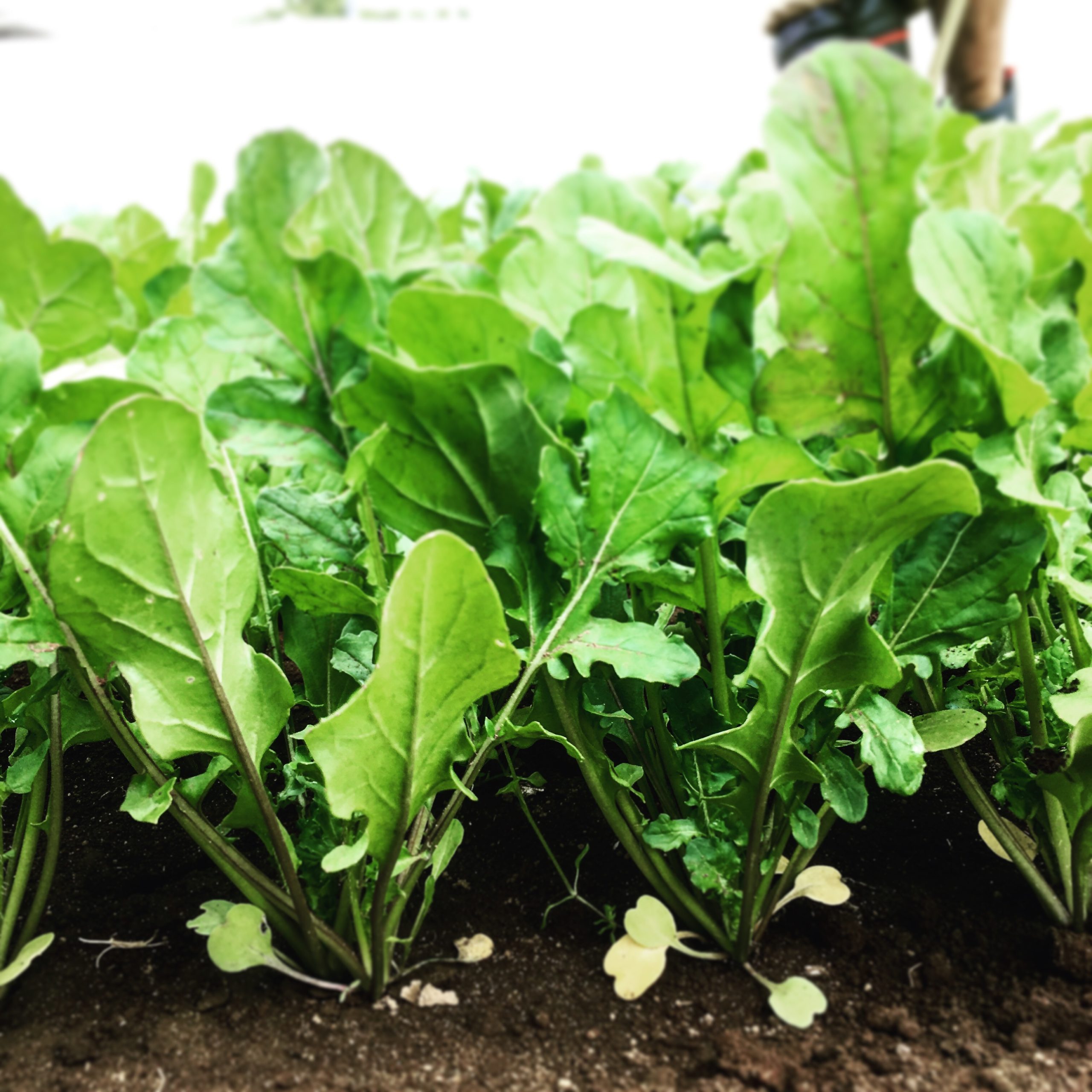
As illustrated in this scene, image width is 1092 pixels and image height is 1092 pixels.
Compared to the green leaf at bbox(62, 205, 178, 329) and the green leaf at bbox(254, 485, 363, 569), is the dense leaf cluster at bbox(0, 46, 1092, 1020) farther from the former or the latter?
the green leaf at bbox(62, 205, 178, 329)

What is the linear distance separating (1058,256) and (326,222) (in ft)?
1.80

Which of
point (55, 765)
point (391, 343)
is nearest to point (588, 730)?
point (391, 343)

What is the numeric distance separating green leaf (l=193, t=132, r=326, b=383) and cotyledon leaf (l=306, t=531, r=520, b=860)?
8.3 inches

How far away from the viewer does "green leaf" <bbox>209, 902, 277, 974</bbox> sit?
30.0 inches

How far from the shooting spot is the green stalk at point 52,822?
2.75 ft

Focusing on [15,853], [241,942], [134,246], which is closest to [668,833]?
[241,942]

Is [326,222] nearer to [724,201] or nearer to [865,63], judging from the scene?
[865,63]

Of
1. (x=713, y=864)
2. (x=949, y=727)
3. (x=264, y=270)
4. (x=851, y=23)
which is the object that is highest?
(x=851, y=23)

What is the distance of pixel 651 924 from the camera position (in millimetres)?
801

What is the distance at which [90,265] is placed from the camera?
2.59ft

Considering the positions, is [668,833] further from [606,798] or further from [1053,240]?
[1053,240]

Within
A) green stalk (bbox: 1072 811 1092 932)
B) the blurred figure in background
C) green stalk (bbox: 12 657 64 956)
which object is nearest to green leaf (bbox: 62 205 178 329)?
green stalk (bbox: 12 657 64 956)

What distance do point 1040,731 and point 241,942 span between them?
680 mm

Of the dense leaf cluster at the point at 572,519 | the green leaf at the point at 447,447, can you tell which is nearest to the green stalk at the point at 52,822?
the dense leaf cluster at the point at 572,519
